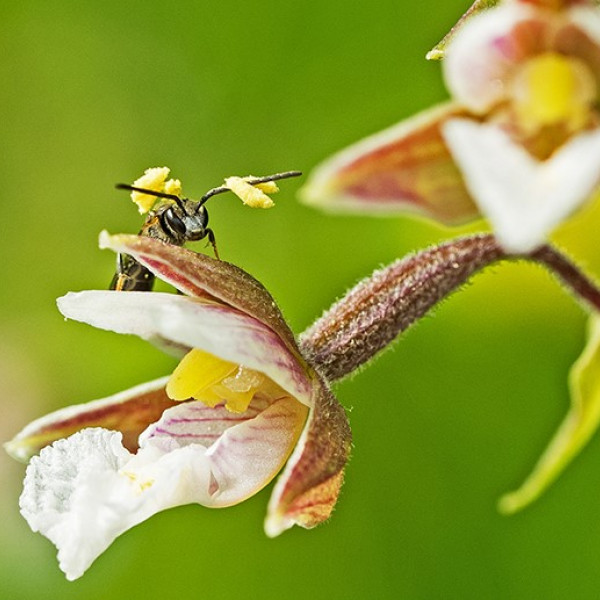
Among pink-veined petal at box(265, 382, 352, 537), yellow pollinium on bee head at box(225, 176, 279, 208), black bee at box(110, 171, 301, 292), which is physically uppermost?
black bee at box(110, 171, 301, 292)

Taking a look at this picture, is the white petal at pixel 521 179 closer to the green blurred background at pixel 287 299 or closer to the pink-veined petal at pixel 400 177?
the pink-veined petal at pixel 400 177

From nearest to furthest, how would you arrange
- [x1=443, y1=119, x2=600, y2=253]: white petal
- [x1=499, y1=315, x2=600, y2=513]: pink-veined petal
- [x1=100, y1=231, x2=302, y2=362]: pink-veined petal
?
[x1=443, y1=119, x2=600, y2=253]: white petal, [x1=499, y1=315, x2=600, y2=513]: pink-veined petal, [x1=100, y1=231, x2=302, y2=362]: pink-veined petal

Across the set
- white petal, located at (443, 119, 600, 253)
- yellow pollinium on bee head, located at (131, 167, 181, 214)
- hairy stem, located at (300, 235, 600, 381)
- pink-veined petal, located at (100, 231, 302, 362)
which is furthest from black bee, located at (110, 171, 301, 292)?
Result: white petal, located at (443, 119, 600, 253)

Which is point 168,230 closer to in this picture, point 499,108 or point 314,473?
point 314,473

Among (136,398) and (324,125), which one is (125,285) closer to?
(136,398)

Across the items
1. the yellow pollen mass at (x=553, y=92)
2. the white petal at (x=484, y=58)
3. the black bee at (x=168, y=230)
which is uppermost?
the black bee at (x=168, y=230)

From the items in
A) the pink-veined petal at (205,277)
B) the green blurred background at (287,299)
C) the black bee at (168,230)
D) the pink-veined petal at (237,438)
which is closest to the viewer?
the pink-veined petal at (205,277)

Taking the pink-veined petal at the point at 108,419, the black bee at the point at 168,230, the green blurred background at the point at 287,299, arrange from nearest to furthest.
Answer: the pink-veined petal at the point at 108,419 < the black bee at the point at 168,230 < the green blurred background at the point at 287,299


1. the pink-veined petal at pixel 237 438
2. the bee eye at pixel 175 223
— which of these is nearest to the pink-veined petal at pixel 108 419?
the pink-veined petal at pixel 237 438

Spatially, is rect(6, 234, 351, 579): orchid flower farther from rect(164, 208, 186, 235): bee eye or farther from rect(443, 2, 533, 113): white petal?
rect(443, 2, 533, 113): white petal
